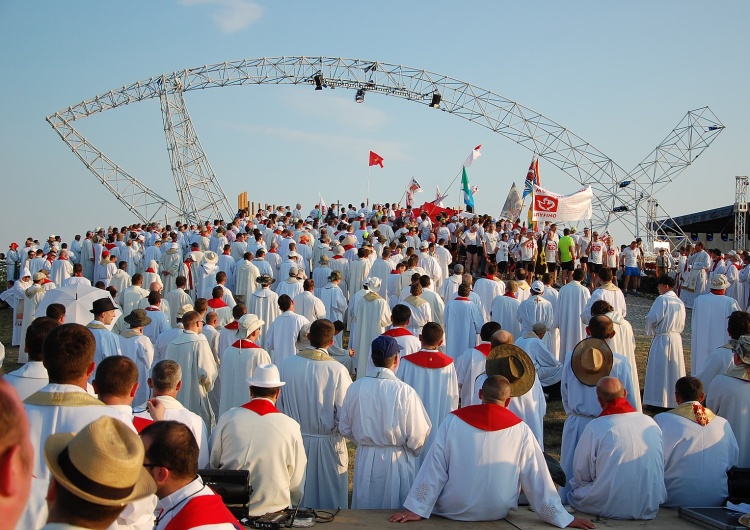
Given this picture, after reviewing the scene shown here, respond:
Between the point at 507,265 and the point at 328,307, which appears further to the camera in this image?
the point at 507,265

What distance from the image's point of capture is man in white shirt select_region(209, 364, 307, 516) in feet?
18.0

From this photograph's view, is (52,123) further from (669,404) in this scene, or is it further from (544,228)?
(669,404)

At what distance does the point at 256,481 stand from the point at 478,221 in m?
21.0

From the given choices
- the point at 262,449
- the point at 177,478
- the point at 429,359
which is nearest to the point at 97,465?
the point at 177,478

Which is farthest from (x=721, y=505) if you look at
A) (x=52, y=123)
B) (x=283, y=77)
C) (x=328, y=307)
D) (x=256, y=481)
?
(x=52, y=123)

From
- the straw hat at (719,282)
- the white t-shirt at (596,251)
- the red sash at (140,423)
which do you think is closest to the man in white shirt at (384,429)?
the red sash at (140,423)

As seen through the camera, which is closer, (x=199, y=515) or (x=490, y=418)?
(x=199, y=515)

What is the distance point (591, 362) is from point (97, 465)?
21.7 feet

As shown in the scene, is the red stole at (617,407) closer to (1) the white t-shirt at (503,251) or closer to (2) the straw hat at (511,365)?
(2) the straw hat at (511,365)

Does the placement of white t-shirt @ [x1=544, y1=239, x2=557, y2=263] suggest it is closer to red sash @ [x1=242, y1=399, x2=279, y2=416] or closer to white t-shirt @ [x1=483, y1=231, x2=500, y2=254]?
white t-shirt @ [x1=483, y1=231, x2=500, y2=254]

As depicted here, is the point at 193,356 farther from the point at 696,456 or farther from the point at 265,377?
the point at 696,456

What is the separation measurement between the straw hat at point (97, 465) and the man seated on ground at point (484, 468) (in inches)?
139

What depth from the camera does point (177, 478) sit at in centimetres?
355

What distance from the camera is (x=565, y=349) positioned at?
1494 centimetres
